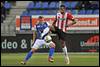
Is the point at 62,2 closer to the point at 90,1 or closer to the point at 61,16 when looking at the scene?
the point at 90,1

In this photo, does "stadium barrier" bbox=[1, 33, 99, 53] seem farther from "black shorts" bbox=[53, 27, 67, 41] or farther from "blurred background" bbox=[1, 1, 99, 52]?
"black shorts" bbox=[53, 27, 67, 41]

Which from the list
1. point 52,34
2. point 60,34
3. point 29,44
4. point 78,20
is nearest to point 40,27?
point 60,34

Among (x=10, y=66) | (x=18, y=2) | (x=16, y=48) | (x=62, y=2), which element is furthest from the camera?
(x=18, y=2)

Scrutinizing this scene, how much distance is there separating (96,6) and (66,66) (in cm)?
1716

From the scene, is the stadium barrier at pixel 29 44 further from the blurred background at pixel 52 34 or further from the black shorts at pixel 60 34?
the black shorts at pixel 60 34

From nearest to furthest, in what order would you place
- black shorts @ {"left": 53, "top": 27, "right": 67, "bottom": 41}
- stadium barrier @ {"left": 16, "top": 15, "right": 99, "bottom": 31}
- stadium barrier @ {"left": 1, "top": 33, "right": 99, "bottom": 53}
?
black shorts @ {"left": 53, "top": 27, "right": 67, "bottom": 41} < stadium barrier @ {"left": 1, "top": 33, "right": 99, "bottom": 53} < stadium barrier @ {"left": 16, "top": 15, "right": 99, "bottom": 31}

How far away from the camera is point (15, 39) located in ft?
88.7

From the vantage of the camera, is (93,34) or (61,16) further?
(93,34)

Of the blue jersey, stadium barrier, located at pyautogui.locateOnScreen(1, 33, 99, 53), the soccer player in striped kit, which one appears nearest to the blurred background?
stadium barrier, located at pyautogui.locateOnScreen(1, 33, 99, 53)

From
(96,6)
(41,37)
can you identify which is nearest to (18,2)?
(96,6)

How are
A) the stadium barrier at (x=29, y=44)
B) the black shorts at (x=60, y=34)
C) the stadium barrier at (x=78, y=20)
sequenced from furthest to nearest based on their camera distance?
1. the stadium barrier at (x=78, y=20)
2. the stadium barrier at (x=29, y=44)
3. the black shorts at (x=60, y=34)

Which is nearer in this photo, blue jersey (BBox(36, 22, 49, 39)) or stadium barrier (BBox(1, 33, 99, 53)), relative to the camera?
blue jersey (BBox(36, 22, 49, 39))

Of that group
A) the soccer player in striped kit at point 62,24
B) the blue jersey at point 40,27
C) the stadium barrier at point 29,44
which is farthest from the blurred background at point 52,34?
the soccer player in striped kit at point 62,24

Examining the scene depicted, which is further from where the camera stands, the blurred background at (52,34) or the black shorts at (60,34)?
the blurred background at (52,34)
